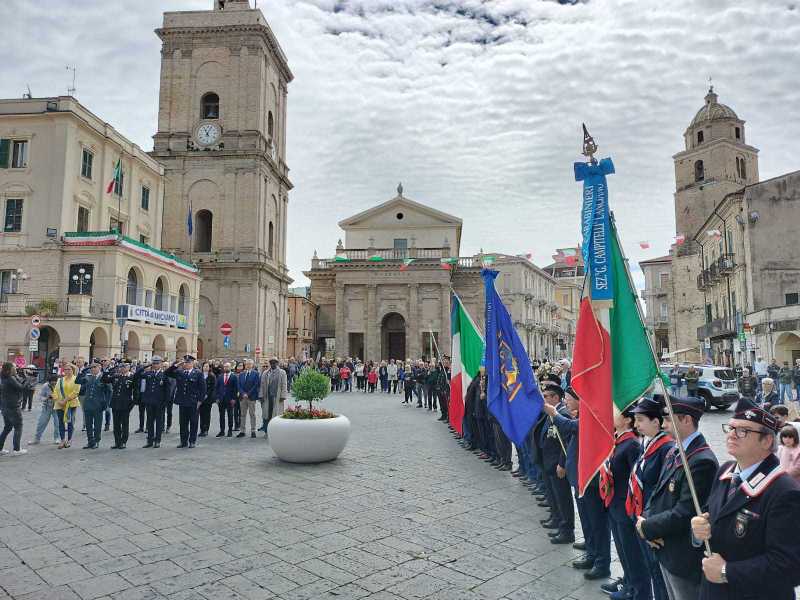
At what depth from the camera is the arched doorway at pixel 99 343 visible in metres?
27.4

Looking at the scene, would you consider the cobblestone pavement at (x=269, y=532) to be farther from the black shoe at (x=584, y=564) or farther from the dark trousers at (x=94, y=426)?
the dark trousers at (x=94, y=426)

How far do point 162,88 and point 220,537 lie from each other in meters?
43.1

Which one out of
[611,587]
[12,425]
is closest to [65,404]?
Result: [12,425]

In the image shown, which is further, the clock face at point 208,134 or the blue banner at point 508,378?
the clock face at point 208,134

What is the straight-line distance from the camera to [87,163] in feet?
103

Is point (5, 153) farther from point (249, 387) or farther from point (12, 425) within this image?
→ point (12, 425)

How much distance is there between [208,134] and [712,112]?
47.1 m

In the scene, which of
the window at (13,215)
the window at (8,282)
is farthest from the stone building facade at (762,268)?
the window at (13,215)

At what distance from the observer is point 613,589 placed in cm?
473

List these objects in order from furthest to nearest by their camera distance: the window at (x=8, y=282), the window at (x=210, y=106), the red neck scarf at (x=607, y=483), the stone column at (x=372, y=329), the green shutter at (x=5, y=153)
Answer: the stone column at (x=372, y=329), the window at (x=210, y=106), the green shutter at (x=5, y=153), the window at (x=8, y=282), the red neck scarf at (x=607, y=483)

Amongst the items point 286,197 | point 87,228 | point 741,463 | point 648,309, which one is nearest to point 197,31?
point 286,197

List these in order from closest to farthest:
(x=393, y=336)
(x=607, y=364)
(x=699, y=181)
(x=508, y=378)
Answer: (x=607, y=364), (x=508, y=378), (x=393, y=336), (x=699, y=181)

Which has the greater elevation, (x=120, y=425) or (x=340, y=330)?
(x=340, y=330)

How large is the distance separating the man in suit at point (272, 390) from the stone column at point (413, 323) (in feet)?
119
